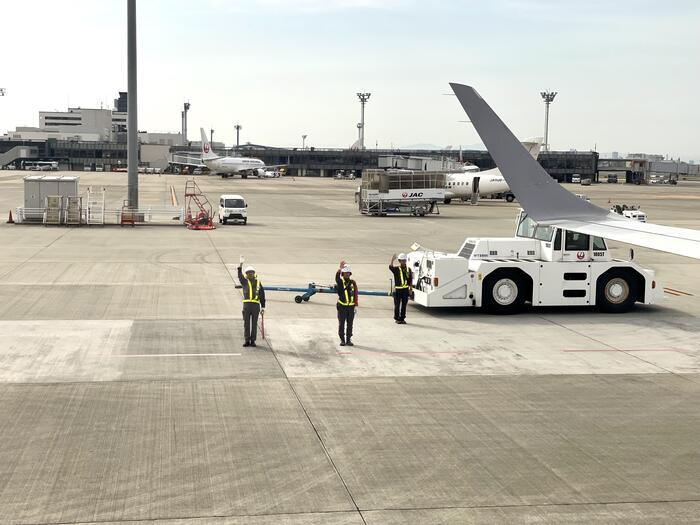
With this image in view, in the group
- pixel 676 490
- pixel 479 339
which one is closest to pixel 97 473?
pixel 676 490

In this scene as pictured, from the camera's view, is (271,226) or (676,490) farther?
(271,226)

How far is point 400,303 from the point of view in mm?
22203

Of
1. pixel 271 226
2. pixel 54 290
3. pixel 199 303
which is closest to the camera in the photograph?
pixel 199 303

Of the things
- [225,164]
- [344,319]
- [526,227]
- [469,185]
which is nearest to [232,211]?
[526,227]

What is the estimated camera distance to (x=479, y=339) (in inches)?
800

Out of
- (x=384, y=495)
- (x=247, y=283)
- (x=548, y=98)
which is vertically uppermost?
(x=548, y=98)

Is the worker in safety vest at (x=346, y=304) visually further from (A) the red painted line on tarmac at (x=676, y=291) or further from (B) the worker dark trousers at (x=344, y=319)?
(A) the red painted line on tarmac at (x=676, y=291)

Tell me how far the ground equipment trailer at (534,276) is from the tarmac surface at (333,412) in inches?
22.2

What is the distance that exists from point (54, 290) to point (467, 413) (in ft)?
53.8

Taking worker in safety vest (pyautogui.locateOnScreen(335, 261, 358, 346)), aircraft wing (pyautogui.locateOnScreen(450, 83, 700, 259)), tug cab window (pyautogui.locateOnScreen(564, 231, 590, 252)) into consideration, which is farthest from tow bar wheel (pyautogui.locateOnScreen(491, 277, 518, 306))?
worker in safety vest (pyautogui.locateOnScreen(335, 261, 358, 346))

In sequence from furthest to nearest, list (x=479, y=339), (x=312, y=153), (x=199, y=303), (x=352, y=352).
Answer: (x=312, y=153)
(x=199, y=303)
(x=479, y=339)
(x=352, y=352)

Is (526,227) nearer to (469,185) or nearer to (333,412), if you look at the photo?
(333,412)

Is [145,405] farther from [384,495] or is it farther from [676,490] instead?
[676,490]

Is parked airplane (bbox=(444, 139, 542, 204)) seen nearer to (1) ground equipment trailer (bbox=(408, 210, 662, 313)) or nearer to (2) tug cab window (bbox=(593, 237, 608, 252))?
(1) ground equipment trailer (bbox=(408, 210, 662, 313))
